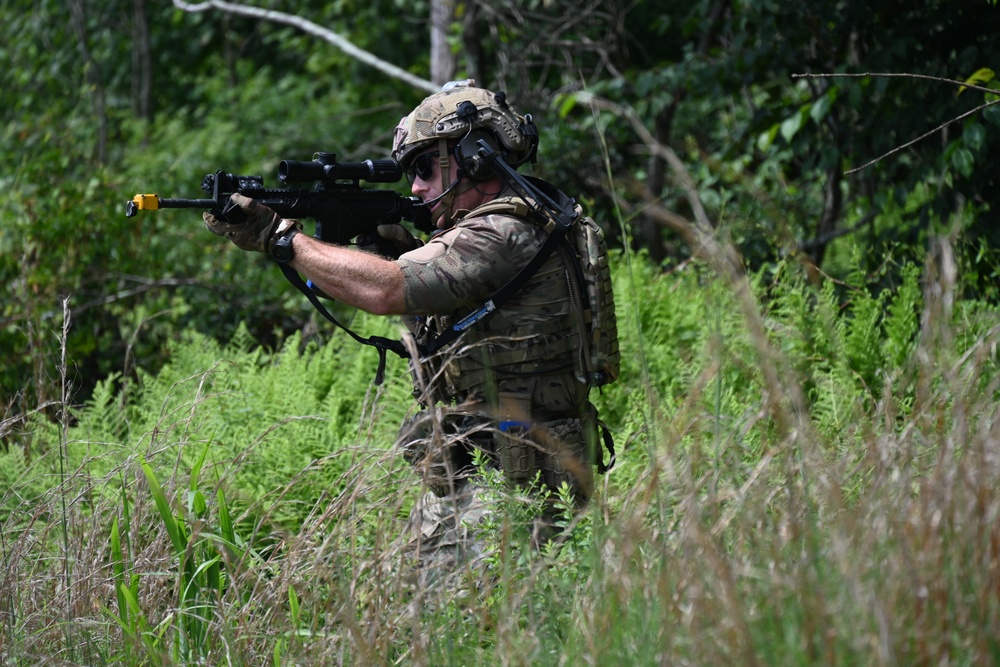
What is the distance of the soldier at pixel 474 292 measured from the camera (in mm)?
3357

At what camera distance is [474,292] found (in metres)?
3.42

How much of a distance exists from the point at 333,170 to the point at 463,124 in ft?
1.48

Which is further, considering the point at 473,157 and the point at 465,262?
the point at 473,157

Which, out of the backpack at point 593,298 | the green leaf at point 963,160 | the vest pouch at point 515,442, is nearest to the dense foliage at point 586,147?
the green leaf at point 963,160

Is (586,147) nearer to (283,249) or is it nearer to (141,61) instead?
(283,249)

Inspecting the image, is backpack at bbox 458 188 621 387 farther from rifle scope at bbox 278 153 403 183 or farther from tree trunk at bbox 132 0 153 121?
tree trunk at bbox 132 0 153 121

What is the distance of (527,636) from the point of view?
2.39 metres

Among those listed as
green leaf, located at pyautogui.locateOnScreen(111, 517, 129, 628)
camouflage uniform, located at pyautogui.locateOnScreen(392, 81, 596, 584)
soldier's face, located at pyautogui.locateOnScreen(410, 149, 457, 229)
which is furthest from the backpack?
green leaf, located at pyautogui.locateOnScreen(111, 517, 129, 628)

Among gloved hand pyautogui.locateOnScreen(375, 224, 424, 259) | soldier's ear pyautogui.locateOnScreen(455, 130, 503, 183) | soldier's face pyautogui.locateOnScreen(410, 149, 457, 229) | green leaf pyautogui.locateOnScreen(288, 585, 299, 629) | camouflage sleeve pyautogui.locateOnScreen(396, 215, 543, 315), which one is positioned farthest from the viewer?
gloved hand pyautogui.locateOnScreen(375, 224, 424, 259)

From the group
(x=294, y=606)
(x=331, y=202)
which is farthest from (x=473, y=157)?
(x=294, y=606)

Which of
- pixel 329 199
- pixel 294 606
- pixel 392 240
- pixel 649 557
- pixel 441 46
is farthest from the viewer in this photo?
pixel 441 46

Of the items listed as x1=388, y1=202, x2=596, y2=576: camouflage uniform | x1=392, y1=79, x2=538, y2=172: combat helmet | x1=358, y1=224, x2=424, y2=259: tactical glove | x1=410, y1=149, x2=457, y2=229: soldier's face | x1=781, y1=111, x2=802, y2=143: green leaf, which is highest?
x1=392, y1=79, x2=538, y2=172: combat helmet

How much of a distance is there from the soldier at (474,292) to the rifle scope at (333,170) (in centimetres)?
6

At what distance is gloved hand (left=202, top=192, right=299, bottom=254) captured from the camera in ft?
11.2
